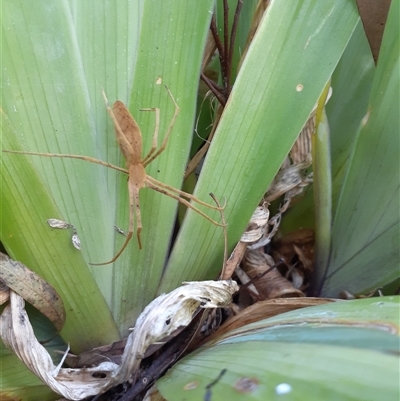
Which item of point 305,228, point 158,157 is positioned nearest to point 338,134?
point 305,228

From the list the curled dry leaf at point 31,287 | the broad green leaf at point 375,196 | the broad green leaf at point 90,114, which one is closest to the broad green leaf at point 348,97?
the broad green leaf at point 375,196

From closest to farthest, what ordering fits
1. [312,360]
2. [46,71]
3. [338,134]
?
[312,360]
[46,71]
[338,134]

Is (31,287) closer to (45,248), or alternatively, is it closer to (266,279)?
(45,248)

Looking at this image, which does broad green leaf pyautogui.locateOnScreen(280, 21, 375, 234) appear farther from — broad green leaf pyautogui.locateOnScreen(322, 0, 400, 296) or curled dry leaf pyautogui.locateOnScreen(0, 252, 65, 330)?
curled dry leaf pyautogui.locateOnScreen(0, 252, 65, 330)

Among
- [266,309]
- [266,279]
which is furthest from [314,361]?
[266,279]

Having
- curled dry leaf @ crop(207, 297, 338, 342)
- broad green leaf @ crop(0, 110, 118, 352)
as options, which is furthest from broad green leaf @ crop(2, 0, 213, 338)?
curled dry leaf @ crop(207, 297, 338, 342)

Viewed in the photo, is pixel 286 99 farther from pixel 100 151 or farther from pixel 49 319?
pixel 49 319
